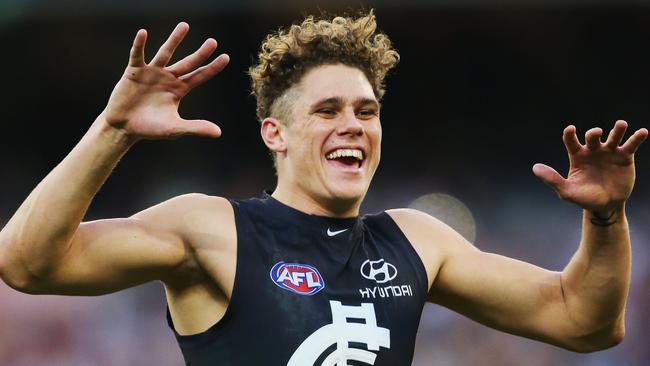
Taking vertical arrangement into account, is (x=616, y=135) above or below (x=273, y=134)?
above

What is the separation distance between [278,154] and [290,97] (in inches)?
9.5

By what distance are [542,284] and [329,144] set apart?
1.03m

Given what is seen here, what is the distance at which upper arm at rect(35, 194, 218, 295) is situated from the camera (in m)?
3.21

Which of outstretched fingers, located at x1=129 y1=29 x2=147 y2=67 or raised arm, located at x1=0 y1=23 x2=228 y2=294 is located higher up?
outstretched fingers, located at x1=129 y1=29 x2=147 y2=67

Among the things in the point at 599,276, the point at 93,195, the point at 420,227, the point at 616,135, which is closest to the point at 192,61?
the point at 93,195

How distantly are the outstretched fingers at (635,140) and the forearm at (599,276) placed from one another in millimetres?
274

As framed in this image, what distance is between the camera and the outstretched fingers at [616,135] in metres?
3.46

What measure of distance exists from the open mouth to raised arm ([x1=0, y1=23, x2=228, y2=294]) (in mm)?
753

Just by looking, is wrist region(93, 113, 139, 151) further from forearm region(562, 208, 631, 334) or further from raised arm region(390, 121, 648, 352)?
forearm region(562, 208, 631, 334)

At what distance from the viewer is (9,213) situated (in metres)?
9.59

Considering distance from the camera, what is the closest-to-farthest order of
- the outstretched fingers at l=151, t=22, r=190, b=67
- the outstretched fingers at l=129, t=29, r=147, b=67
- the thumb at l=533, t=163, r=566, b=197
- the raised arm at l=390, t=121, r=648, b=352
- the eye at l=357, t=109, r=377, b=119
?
the outstretched fingers at l=129, t=29, r=147, b=67 → the outstretched fingers at l=151, t=22, r=190, b=67 → the thumb at l=533, t=163, r=566, b=197 → the raised arm at l=390, t=121, r=648, b=352 → the eye at l=357, t=109, r=377, b=119

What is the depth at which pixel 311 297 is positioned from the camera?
3.53m

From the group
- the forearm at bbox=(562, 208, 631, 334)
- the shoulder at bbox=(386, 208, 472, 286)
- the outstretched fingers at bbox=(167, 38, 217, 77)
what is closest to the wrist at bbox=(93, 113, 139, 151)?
the outstretched fingers at bbox=(167, 38, 217, 77)

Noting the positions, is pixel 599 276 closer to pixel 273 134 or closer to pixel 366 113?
pixel 366 113
